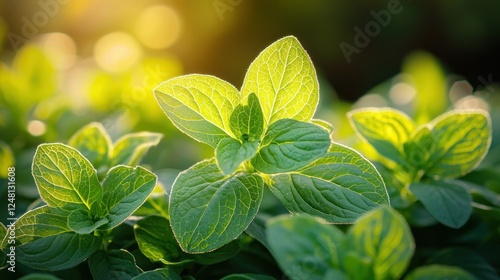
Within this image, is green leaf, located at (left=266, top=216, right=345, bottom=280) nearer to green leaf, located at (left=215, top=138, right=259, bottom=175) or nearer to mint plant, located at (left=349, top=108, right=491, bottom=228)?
green leaf, located at (left=215, top=138, right=259, bottom=175)

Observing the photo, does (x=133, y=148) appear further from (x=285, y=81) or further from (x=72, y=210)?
(x=285, y=81)

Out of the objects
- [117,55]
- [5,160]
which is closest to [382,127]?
[5,160]

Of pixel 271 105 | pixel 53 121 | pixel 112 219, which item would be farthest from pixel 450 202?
pixel 53 121

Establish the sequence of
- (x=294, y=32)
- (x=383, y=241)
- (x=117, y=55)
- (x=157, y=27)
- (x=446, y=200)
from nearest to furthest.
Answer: (x=383, y=241) < (x=446, y=200) < (x=117, y=55) < (x=157, y=27) < (x=294, y=32)

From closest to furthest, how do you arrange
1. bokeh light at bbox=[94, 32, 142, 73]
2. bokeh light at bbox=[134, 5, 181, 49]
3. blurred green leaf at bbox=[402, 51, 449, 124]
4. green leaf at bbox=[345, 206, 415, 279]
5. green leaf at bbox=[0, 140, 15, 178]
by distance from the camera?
green leaf at bbox=[345, 206, 415, 279] < green leaf at bbox=[0, 140, 15, 178] < blurred green leaf at bbox=[402, 51, 449, 124] < bokeh light at bbox=[94, 32, 142, 73] < bokeh light at bbox=[134, 5, 181, 49]

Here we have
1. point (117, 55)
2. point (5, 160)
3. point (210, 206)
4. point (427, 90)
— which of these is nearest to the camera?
point (210, 206)

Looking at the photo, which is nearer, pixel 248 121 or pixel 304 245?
pixel 304 245

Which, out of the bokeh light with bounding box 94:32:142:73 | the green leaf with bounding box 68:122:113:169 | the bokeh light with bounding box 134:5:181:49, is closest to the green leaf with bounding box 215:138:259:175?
the green leaf with bounding box 68:122:113:169
